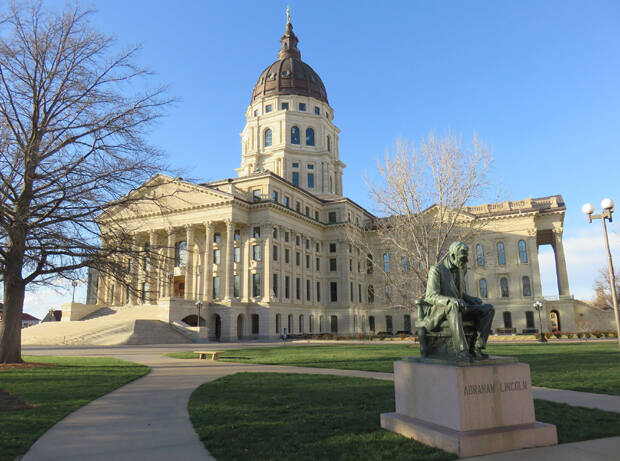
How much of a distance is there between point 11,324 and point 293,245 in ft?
134

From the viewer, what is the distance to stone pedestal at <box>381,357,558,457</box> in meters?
6.00

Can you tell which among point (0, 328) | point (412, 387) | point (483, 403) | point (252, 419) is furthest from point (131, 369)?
point (483, 403)

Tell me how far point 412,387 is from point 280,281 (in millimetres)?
48225

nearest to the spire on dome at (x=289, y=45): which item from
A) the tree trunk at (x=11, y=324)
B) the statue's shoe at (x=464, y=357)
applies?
the tree trunk at (x=11, y=324)

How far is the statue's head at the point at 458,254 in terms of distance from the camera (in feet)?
23.2

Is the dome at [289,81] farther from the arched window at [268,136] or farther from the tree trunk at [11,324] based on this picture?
the tree trunk at [11,324]

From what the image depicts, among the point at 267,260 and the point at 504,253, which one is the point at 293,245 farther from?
the point at 504,253

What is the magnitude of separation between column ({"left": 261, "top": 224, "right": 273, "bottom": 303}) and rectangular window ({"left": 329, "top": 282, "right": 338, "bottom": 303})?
16197mm

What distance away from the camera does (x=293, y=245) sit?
58.3 m

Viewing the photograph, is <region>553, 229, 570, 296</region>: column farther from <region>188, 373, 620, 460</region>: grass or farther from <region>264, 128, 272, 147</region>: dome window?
<region>188, 373, 620, 460</region>: grass

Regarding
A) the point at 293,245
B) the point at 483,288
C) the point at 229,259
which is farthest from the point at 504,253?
the point at 229,259

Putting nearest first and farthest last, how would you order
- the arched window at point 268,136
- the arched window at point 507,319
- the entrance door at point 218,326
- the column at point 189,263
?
the column at point 189,263 < the entrance door at point 218,326 < the arched window at point 507,319 < the arched window at point 268,136

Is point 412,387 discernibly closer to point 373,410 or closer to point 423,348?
point 423,348

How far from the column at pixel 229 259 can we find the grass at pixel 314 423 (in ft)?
129
